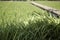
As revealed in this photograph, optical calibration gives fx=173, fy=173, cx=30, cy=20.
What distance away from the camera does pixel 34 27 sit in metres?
0.95

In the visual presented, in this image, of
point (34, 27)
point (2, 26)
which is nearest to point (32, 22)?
point (34, 27)

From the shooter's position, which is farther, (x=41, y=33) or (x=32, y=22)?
(x=32, y=22)

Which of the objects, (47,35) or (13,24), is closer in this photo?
(47,35)

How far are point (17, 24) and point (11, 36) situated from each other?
0.11 meters

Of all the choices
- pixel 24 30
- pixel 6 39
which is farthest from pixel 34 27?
pixel 6 39

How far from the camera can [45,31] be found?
0.92 metres

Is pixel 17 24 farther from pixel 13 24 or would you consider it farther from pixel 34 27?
pixel 34 27

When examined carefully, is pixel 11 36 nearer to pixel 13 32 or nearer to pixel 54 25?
pixel 13 32

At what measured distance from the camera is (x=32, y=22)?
102cm

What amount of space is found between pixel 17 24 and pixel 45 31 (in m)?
0.20

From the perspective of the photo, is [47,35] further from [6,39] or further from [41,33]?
[6,39]

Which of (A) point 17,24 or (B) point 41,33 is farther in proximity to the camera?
(A) point 17,24

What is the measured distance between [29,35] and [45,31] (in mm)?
88

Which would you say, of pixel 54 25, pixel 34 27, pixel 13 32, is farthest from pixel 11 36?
pixel 54 25
